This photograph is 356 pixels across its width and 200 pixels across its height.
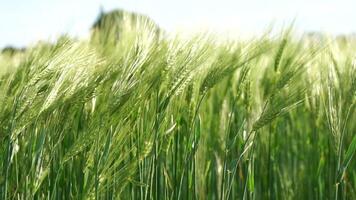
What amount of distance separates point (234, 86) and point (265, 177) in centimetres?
28

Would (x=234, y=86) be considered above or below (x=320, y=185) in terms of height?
above

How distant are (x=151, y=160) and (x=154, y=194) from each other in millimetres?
122

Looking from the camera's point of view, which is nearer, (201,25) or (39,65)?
(39,65)

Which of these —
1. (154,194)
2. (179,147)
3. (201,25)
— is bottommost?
(154,194)

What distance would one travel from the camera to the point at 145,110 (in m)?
1.47

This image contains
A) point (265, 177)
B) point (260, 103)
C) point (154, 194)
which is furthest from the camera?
point (265, 177)

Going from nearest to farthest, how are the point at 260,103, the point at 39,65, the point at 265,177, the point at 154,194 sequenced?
1. the point at 39,65
2. the point at 154,194
3. the point at 260,103
4. the point at 265,177

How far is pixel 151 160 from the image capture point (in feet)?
4.80

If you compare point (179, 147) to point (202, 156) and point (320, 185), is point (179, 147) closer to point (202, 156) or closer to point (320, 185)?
point (202, 156)

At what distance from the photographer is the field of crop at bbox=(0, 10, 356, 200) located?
4.42ft

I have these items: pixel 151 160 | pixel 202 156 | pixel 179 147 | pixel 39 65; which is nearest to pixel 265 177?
pixel 202 156

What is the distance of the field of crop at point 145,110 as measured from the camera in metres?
1.35

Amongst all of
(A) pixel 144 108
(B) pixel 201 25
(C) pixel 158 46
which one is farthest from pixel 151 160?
(B) pixel 201 25

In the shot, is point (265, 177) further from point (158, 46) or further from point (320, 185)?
point (158, 46)
